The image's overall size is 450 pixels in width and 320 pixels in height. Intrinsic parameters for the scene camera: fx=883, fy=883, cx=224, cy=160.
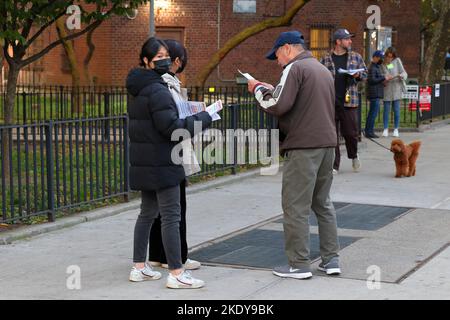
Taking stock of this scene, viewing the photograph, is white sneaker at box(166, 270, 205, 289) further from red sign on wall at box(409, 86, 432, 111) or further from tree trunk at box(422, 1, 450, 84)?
tree trunk at box(422, 1, 450, 84)

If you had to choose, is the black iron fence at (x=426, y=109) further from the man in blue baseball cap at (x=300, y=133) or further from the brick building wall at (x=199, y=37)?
the man in blue baseball cap at (x=300, y=133)

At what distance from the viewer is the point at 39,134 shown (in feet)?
30.2

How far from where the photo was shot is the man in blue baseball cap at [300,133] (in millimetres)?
6793

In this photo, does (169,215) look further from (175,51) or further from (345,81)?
(345,81)

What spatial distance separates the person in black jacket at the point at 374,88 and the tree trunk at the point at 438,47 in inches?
453

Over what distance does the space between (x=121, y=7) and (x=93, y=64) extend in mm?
20781

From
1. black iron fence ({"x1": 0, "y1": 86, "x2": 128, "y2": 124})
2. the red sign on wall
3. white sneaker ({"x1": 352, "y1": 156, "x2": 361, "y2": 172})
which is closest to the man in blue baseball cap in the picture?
white sneaker ({"x1": 352, "y1": 156, "x2": 361, "y2": 172})

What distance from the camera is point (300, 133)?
684cm

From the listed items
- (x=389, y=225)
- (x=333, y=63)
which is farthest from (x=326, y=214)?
(x=333, y=63)

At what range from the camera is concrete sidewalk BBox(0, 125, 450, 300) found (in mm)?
6605

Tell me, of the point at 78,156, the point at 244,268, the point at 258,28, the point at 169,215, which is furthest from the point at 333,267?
the point at 258,28

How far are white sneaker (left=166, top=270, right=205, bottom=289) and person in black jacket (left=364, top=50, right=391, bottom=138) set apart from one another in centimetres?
1123

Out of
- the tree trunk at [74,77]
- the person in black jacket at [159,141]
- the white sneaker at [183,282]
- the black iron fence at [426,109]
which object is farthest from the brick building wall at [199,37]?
the white sneaker at [183,282]
